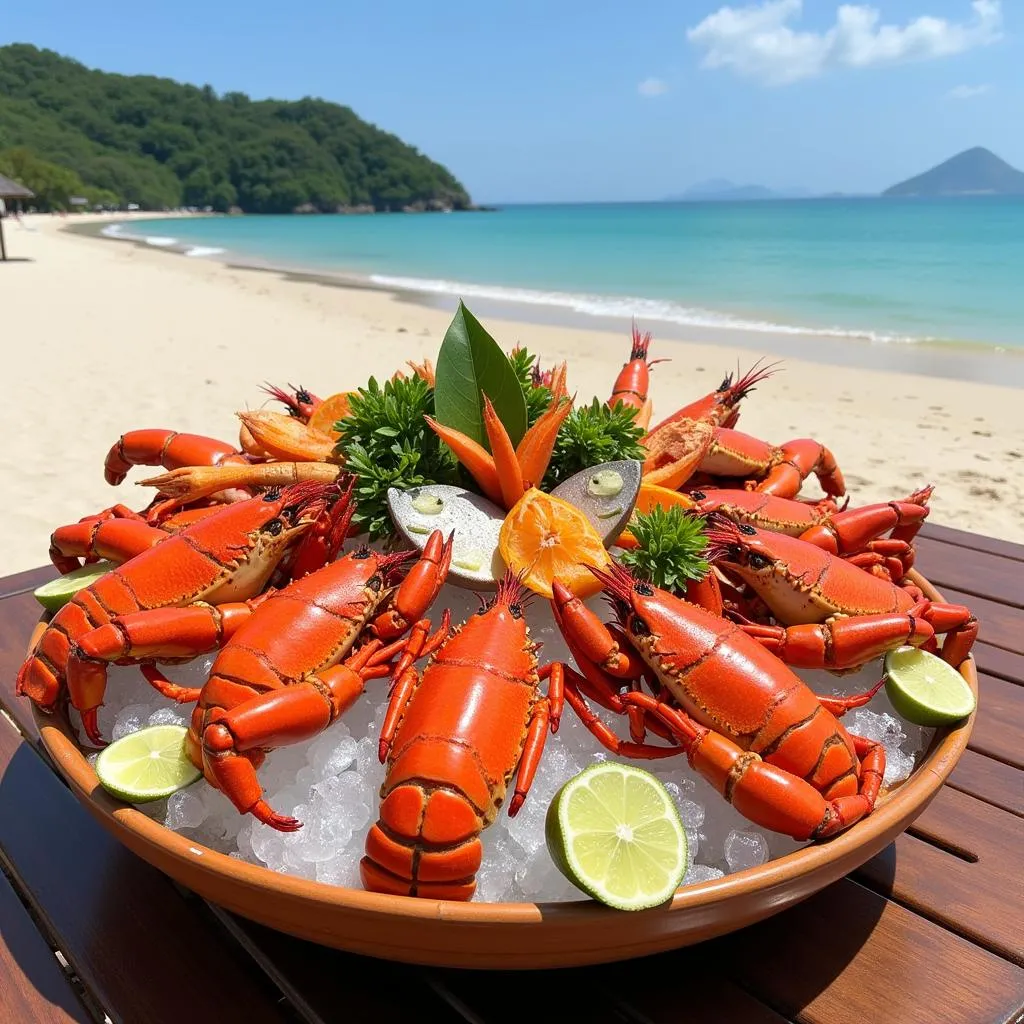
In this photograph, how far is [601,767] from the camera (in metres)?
1.48

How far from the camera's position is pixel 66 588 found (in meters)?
2.18

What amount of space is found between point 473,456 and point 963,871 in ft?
4.95

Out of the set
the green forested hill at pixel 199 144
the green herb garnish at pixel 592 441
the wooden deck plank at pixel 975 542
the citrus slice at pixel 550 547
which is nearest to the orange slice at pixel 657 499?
the green herb garnish at pixel 592 441

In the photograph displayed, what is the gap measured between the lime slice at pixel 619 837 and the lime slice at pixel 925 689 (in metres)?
0.64

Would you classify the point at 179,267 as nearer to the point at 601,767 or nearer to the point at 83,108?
the point at 601,767

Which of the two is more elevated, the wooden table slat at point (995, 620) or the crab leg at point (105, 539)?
the crab leg at point (105, 539)

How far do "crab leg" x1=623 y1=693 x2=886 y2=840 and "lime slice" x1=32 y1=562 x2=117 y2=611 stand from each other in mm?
1598

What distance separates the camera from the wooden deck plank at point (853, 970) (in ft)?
4.70

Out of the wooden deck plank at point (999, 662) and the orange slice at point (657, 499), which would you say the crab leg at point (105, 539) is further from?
the wooden deck plank at point (999, 662)

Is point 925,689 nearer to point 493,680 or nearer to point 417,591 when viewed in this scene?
point 493,680

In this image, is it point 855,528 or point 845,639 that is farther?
point 855,528

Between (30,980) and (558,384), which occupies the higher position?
(558,384)

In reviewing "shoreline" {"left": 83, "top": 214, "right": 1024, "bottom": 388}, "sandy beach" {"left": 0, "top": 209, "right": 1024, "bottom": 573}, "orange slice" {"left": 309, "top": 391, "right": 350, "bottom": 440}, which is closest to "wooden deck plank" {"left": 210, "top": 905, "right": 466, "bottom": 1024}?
"orange slice" {"left": 309, "top": 391, "right": 350, "bottom": 440}

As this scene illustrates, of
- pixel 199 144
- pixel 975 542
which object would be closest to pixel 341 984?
pixel 975 542
